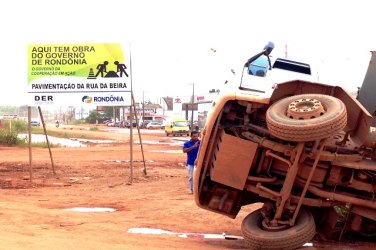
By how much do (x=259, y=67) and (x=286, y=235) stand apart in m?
2.09

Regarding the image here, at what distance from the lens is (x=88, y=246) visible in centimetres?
761

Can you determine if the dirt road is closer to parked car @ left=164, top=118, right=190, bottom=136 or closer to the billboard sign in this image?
the billboard sign

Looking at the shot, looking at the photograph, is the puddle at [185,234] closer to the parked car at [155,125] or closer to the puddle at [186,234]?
the puddle at [186,234]

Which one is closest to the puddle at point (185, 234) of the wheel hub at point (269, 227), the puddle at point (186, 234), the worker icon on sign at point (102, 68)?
the puddle at point (186, 234)

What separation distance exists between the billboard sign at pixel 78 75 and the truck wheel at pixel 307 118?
36.2 ft

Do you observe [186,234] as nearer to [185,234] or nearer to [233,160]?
[185,234]

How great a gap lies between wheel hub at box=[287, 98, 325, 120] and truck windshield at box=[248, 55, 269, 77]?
29.4 inches

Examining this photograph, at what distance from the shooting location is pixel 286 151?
7164 mm

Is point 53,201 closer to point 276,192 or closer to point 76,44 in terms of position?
point 76,44

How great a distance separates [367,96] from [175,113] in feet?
347

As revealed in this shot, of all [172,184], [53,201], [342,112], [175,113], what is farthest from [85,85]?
[175,113]

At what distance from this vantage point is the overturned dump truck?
7.04m

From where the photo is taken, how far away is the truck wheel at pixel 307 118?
262 inches

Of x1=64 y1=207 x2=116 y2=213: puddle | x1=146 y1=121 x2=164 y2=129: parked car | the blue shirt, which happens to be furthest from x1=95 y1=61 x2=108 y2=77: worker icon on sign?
x1=146 y1=121 x2=164 y2=129: parked car
